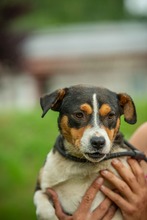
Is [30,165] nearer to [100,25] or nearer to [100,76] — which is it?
[100,76]

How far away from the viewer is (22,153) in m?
10.6

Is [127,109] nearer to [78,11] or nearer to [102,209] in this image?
[102,209]

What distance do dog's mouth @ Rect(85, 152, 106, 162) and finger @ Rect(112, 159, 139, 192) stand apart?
175 millimetres

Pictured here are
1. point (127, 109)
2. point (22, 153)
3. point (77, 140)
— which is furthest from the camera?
point (22, 153)

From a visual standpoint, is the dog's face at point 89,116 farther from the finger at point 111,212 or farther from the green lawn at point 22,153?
the green lawn at point 22,153

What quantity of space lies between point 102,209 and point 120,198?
0.42 ft

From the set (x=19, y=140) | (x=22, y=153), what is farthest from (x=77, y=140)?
(x=19, y=140)

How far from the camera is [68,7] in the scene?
1368 inches

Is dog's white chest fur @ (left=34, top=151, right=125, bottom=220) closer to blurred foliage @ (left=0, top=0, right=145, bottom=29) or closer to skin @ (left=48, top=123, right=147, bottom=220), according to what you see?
skin @ (left=48, top=123, right=147, bottom=220)

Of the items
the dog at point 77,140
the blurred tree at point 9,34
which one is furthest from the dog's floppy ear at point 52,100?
the blurred tree at point 9,34

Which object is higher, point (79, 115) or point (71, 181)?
point (79, 115)

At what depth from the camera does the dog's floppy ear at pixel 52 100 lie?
15.8ft

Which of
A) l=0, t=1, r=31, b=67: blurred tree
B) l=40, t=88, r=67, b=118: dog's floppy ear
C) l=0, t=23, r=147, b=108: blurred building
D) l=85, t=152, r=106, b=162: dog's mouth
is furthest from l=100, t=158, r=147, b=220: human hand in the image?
l=0, t=23, r=147, b=108: blurred building

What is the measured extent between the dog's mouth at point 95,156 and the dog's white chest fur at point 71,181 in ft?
0.58
